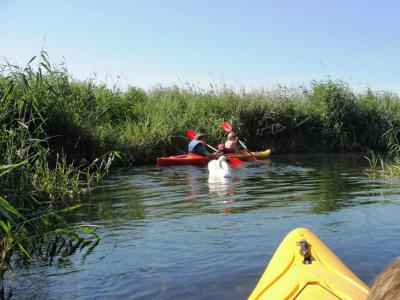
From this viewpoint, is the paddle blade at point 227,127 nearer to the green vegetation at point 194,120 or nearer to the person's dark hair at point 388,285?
the green vegetation at point 194,120

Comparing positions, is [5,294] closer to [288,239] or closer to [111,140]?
[288,239]

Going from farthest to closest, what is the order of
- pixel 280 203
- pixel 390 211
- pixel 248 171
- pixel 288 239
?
pixel 248 171, pixel 280 203, pixel 390 211, pixel 288 239

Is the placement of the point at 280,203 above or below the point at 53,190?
below

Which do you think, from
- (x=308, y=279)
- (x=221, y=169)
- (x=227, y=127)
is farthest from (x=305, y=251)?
(x=227, y=127)

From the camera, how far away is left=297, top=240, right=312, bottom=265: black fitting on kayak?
3164 millimetres

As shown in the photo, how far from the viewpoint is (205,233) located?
560 centimetres

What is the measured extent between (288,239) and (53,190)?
134 inches

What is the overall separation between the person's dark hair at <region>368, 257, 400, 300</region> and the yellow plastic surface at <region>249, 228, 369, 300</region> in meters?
1.54

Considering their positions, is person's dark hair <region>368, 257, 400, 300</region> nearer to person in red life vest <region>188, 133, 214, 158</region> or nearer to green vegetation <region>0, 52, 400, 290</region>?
green vegetation <region>0, 52, 400, 290</region>

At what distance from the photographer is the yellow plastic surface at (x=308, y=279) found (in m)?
2.73

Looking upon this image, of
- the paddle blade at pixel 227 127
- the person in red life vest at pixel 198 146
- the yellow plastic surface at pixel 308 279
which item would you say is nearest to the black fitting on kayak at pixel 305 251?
the yellow plastic surface at pixel 308 279

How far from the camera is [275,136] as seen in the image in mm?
16312

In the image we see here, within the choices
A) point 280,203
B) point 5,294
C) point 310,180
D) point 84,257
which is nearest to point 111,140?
point 310,180

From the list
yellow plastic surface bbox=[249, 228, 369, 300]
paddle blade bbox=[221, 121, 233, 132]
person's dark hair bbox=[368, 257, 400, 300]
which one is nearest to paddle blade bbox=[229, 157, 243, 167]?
paddle blade bbox=[221, 121, 233, 132]
